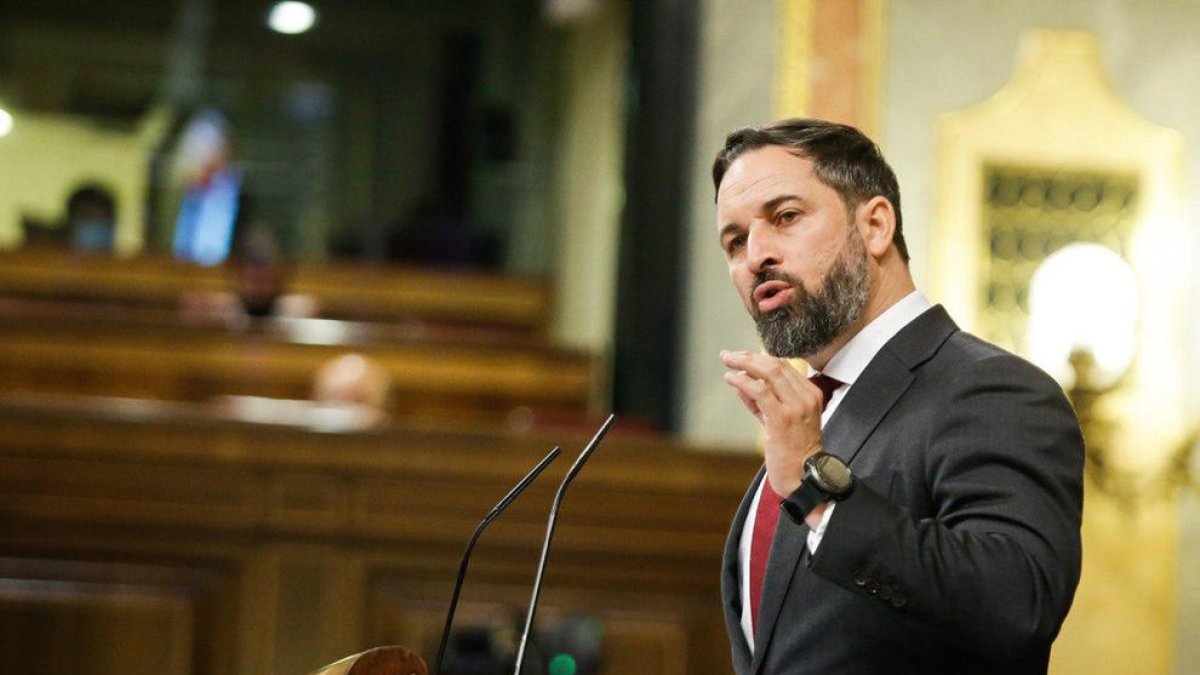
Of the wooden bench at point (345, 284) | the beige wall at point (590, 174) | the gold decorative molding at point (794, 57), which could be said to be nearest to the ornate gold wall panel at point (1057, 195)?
the gold decorative molding at point (794, 57)

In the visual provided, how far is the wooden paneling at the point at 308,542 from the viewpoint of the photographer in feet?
10.3

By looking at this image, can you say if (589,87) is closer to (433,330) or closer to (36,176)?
(433,330)

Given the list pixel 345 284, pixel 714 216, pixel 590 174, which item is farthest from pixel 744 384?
pixel 590 174

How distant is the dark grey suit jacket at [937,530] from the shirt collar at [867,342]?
20mm

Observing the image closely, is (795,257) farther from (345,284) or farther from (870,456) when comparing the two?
(345,284)

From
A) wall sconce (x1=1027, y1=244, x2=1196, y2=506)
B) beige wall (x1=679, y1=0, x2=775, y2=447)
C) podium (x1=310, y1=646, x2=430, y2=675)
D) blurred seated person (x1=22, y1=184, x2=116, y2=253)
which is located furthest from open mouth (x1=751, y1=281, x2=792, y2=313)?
blurred seated person (x1=22, y1=184, x2=116, y2=253)

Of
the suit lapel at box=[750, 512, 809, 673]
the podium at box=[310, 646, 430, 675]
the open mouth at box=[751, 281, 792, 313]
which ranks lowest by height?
the podium at box=[310, 646, 430, 675]

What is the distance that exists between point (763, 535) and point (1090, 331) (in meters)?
3.31

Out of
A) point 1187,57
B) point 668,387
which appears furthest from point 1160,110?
point 668,387

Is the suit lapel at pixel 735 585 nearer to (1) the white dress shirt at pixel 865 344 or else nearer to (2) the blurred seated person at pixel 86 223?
(1) the white dress shirt at pixel 865 344

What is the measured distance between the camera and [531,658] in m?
3.10

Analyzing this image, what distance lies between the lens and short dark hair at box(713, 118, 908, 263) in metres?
1.53

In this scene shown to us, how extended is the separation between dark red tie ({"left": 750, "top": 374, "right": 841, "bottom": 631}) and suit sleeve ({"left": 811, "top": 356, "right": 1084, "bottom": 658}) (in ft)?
0.62

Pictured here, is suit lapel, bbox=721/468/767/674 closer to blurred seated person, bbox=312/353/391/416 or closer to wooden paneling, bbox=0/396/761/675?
wooden paneling, bbox=0/396/761/675
